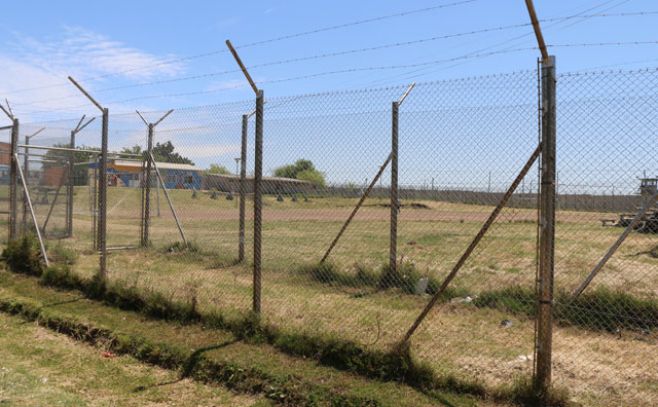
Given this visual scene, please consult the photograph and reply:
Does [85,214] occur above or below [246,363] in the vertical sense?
above

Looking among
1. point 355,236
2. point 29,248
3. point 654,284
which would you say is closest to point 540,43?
point 654,284

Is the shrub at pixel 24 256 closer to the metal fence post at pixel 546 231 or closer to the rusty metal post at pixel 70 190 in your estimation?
the rusty metal post at pixel 70 190

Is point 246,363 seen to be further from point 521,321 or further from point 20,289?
point 20,289

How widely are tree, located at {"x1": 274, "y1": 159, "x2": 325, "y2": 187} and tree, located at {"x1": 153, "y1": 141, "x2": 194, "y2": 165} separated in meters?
2.87

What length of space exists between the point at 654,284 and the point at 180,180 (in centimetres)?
763

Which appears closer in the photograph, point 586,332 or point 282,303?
point 586,332

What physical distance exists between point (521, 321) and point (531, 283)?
1.51m

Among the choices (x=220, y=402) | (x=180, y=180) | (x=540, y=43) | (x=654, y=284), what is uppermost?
(x=540, y=43)

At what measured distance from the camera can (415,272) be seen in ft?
27.1

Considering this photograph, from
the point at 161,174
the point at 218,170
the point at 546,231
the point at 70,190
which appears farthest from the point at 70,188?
the point at 546,231

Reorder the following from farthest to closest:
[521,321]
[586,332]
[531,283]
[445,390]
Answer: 1. [531,283]
2. [521,321]
3. [586,332]
4. [445,390]

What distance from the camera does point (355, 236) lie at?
45.5ft

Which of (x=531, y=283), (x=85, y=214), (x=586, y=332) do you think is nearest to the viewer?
(x=586, y=332)

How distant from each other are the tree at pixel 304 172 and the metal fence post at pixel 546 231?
8.45 feet
